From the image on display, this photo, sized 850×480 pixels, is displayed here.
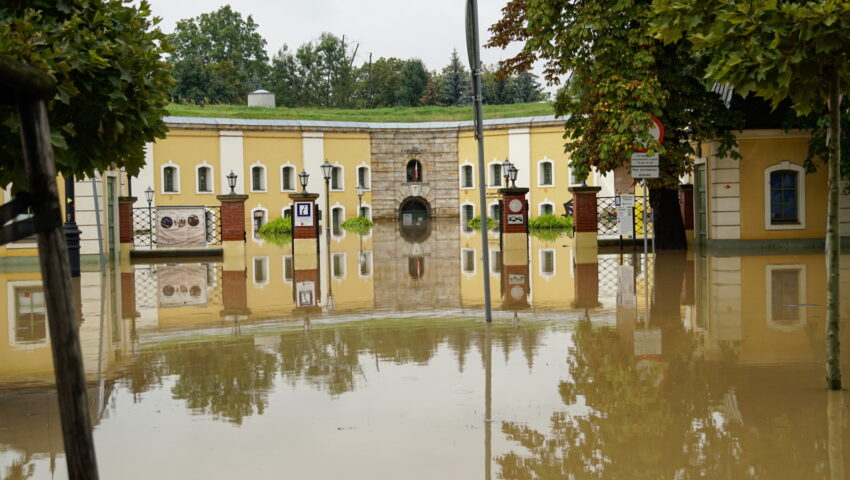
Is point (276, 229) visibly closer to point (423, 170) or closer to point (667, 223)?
point (423, 170)

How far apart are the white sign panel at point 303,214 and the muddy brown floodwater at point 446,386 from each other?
1191 cm

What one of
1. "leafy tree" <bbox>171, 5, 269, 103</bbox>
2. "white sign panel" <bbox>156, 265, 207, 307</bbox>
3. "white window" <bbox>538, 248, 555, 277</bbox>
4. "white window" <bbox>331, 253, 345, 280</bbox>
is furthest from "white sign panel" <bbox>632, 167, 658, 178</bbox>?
"leafy tree" <bbox>171, 5, 269, 103</bbox>

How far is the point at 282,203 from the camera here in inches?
2002

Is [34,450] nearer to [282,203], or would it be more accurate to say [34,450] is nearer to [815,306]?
[815,306]

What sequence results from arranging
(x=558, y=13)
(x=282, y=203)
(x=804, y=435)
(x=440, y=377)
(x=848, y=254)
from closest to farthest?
(x=804, y=435) → (x=440, y=377) → (x=848, y=254) → (x=558, y=13) → (x=282, y=203)

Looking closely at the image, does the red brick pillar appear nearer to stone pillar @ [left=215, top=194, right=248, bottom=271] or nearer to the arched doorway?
stone pillar @ [left=215, top=194, right=248, bottom=271]

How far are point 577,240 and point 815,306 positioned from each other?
12.4m

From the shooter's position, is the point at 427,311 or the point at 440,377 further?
the point at 427,311

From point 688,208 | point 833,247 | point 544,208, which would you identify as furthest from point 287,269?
point 544,208

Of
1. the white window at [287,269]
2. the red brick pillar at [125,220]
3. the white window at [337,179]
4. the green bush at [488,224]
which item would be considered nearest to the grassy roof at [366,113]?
the white window at [337,179]

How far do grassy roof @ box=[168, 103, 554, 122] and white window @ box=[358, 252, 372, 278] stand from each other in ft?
93.3

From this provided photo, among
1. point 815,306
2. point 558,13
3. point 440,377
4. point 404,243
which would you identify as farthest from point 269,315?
point 404,243

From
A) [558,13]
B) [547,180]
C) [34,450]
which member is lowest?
[34,450]

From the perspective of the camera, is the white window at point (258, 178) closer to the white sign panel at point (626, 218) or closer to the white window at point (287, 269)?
the white window at point (287, 269)
